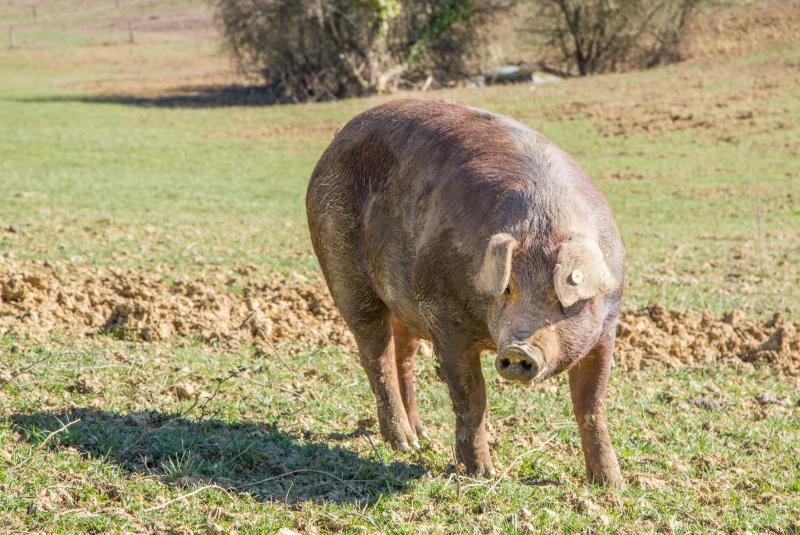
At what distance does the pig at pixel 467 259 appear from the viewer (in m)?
4.11

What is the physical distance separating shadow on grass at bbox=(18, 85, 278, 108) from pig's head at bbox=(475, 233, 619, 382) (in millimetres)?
27586

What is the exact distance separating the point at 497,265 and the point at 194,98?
29823mm

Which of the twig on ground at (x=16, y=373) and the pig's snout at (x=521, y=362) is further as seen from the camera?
the twig on ground at (x=16, y=373)

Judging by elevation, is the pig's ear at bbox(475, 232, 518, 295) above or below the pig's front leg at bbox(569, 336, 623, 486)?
above

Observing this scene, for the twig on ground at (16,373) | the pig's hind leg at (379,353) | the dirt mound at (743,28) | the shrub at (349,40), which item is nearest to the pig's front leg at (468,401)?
the pig's hind leg at (379,353)

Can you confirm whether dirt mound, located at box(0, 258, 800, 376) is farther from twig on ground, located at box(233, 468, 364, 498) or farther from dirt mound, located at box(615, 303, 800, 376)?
twig on ground, located at box(233, 468, 364, 498)

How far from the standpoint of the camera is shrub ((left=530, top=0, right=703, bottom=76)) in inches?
1262

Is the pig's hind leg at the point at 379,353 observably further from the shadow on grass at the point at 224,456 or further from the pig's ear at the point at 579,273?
the pig's ear at the point at 579,273

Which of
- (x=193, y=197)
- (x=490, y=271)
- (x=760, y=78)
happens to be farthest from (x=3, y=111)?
(x=490, y=271)

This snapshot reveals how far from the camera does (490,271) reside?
4.12 metres

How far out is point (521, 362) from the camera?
Result: 3.95 meters

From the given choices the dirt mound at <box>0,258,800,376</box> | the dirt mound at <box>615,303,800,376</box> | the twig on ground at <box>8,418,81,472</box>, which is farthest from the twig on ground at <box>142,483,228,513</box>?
the dirt mound at <box>615,303,800,376</box>

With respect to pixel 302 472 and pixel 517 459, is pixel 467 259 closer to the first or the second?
pixel 517 459

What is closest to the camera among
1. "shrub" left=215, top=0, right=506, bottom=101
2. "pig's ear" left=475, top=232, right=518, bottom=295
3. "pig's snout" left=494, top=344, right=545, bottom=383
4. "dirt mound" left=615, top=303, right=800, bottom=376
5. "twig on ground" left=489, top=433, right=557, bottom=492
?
"pig's snout" left=494, top=344, right=545, bottom=383
